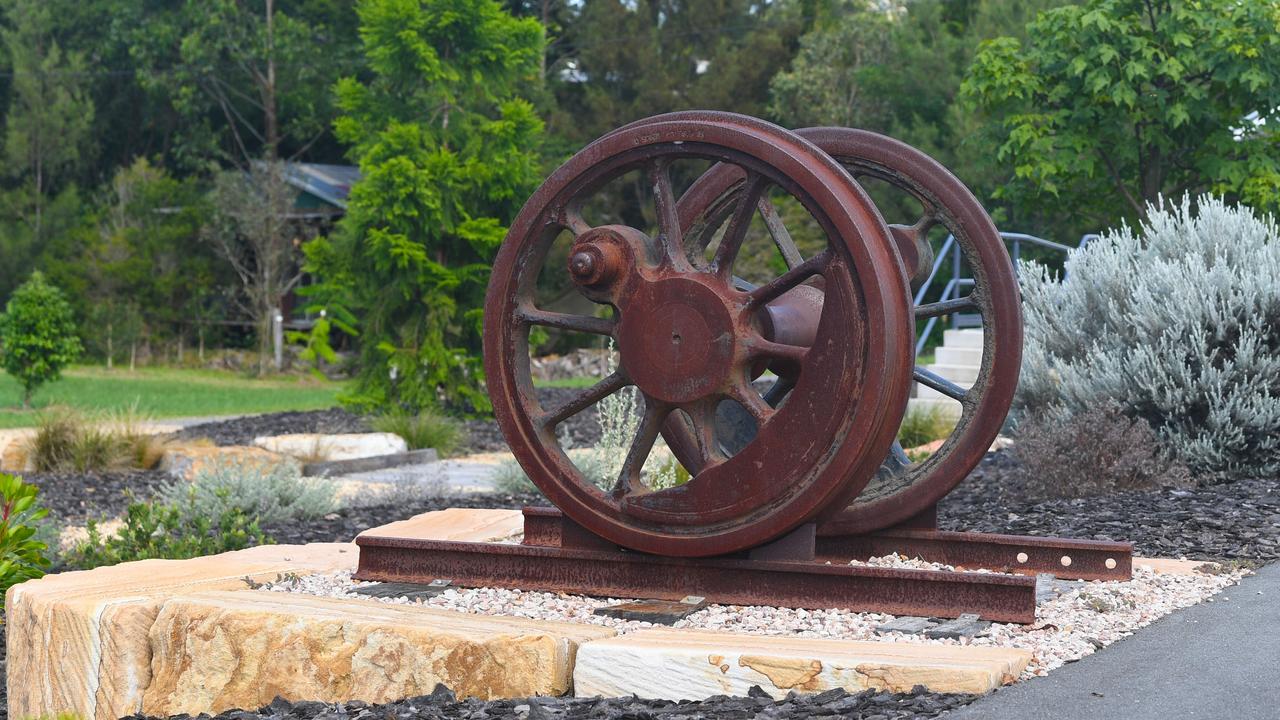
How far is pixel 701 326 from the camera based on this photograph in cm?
462

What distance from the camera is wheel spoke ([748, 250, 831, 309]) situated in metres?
4.40

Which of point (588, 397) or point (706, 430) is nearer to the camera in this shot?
point (706, 430)

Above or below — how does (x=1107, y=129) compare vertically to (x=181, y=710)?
above

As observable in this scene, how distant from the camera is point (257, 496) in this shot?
8.38 meters

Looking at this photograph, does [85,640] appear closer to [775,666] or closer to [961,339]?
[775,666]

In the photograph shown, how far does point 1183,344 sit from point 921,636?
5.06 meters

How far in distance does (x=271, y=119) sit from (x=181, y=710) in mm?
29546

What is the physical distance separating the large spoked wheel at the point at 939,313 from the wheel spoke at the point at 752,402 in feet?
1.93

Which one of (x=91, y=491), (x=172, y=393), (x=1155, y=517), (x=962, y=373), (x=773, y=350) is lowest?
(x=172, y=393)

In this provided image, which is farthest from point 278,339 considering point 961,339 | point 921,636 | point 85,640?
point 921,636

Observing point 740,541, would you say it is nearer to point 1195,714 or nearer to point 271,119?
point 1195,714

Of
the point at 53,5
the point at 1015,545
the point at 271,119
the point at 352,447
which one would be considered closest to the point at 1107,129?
the point at 352,447

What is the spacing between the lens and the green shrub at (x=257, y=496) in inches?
318

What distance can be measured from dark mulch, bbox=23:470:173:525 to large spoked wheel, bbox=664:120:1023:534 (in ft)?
17.7
